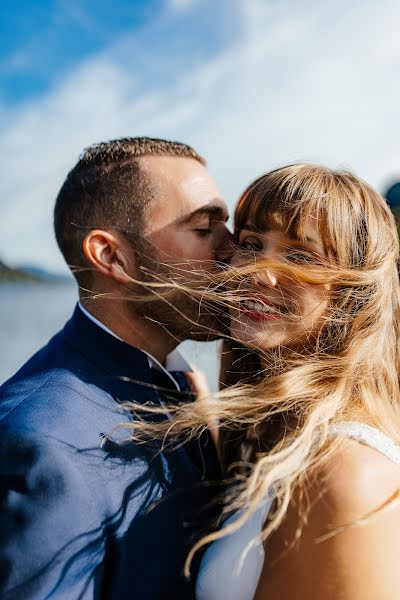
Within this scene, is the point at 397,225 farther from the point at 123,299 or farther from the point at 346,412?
the point at 123,299

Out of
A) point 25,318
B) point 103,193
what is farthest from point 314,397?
point 25,318

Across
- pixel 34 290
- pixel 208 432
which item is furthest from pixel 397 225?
pixel 34 290

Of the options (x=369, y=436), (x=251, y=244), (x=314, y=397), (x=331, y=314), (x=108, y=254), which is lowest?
(x=369, y=436)

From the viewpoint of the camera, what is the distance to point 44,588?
176 cm

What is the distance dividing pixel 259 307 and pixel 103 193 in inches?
41.4

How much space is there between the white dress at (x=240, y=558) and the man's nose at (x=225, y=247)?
1.00 m

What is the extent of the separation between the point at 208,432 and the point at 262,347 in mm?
749

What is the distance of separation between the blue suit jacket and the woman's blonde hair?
19 cm

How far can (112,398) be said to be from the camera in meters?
2.25

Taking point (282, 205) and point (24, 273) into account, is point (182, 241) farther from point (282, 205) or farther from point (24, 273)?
point (24, 273)

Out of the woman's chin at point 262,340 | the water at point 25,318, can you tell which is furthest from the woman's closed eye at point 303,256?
the water at point 25,318

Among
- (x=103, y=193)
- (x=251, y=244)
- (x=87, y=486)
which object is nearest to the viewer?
(x=87, y=486)

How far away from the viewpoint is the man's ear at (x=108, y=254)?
108 inches

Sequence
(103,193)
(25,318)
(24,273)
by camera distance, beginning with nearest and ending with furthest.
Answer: (103,193) → (24,273) → (25,318)
